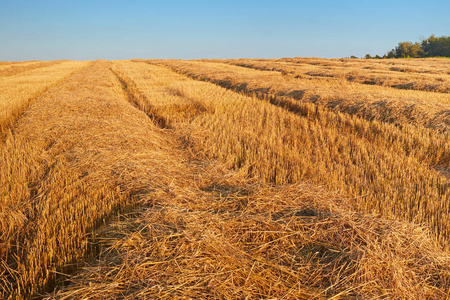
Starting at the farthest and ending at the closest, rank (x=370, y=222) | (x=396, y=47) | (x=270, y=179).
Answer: (x=396, y=47) → (x=270, y=179) → (x=370, y=222)

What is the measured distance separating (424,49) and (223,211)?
208ft

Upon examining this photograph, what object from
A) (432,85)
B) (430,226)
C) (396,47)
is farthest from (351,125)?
(396,47)

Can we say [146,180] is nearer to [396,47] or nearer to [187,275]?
[187,275]

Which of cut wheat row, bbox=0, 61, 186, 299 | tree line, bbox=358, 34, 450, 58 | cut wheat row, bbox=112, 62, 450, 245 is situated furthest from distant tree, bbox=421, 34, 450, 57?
cut wheat row, bbox=0, 61, 186, 299

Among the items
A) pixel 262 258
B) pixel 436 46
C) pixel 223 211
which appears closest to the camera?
pixel 262 258

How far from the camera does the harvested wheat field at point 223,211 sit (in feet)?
6.23

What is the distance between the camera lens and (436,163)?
14.5 ft

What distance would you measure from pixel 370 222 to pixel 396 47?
60.7 meters

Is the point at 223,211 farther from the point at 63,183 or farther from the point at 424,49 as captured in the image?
the point at 424,49

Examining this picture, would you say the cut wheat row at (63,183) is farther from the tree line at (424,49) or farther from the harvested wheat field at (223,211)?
the tree line at (424,49)

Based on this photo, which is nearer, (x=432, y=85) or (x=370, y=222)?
(x=370, y=222)

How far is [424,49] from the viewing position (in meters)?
51.7

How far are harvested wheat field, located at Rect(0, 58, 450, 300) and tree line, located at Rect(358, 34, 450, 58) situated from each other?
5291cm

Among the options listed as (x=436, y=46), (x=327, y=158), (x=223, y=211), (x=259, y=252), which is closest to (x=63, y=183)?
(x=223, y=211)
